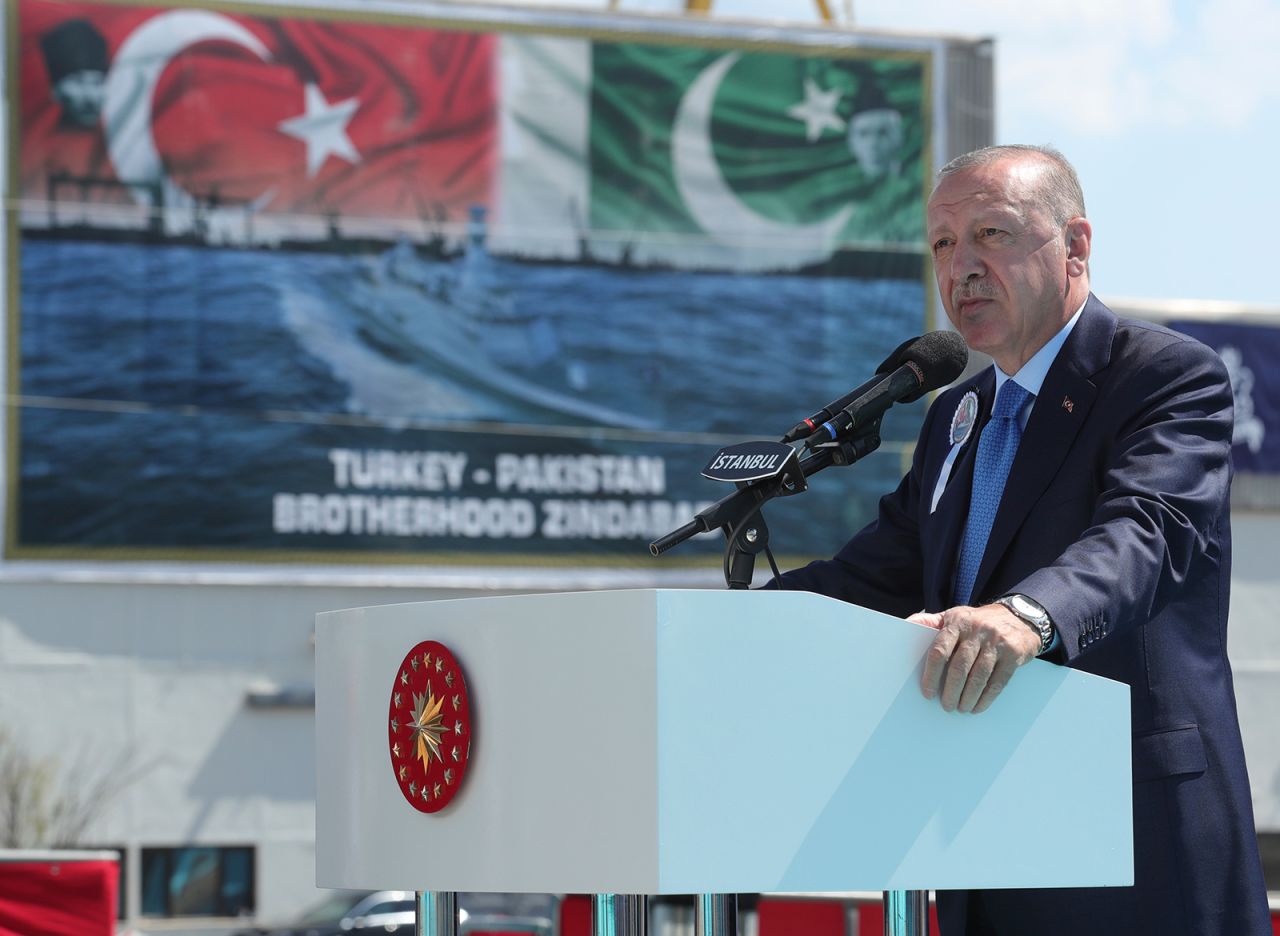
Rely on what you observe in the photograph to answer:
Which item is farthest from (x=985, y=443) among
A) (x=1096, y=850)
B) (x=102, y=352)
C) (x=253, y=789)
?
(x=253, y=789)

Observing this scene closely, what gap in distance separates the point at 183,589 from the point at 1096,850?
17.0m

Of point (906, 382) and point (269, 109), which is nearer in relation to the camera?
point (906, 382)

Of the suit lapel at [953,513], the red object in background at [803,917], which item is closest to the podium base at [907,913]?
the suit lapel at [953,513]

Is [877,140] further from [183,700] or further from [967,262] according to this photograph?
[967,262]

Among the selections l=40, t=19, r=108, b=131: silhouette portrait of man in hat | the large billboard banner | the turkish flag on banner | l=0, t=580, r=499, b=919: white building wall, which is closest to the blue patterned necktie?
the large billboard banner

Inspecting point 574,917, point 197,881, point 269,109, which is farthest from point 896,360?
point 197,881

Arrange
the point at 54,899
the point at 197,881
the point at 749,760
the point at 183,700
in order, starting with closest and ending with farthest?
the point at 749,760 < the point at 54,899 < the point at 197,881 < the point at 183,700

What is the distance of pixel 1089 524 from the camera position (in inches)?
108

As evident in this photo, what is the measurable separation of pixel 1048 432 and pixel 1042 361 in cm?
15

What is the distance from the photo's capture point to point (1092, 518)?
8.82 feet

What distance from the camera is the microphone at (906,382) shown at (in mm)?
2861

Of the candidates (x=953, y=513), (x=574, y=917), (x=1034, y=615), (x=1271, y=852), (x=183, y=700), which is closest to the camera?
(x=1034, y=615)

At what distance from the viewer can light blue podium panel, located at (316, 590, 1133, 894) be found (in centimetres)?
212

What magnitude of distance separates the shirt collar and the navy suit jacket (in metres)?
0.03
